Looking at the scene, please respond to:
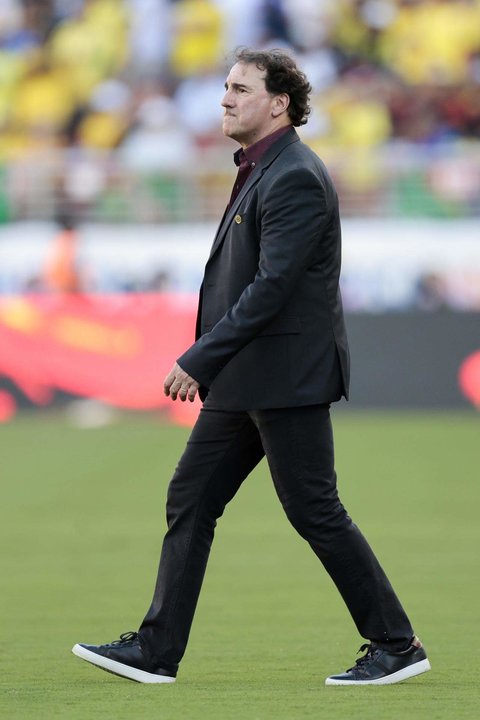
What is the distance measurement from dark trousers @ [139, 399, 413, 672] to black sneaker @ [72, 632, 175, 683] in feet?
0.10

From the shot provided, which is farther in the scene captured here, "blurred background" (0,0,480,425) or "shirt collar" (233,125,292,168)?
"blurred background" (0,0,480,425)

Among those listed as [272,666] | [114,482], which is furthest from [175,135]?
[272,666]

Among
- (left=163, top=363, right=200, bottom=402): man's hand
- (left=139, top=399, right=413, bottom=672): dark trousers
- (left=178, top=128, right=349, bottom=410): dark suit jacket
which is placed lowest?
(left=139, top=399, right=413, bottom=672): dark trousers

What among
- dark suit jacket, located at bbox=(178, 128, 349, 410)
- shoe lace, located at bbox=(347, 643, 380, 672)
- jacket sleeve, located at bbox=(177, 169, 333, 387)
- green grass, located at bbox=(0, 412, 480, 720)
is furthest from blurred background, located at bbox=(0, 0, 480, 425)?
shoe lace, located at bbox=(347, 643, 380, 672)

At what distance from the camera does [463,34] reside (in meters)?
22.5

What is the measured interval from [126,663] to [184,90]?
18830mm

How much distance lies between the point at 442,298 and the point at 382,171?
2.19m

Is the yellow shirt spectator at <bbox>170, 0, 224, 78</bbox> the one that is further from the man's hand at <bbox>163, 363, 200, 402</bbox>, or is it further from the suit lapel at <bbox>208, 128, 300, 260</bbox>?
the man's hand at <bbox>163, 363, 200, 402</bbox>

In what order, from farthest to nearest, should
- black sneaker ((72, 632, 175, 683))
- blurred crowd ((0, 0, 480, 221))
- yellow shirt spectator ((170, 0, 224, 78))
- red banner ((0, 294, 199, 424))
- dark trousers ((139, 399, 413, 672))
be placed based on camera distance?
1. yellow shirt spectator ((170, 0, 224, 78))
2. blurred crowd ((0, 0, 480, 221))
3. red banner ((0, 294, 199, 424))
4. black sneaker ((72, 632, 175, 683))
5. dark trousers ((139, 399, 413, 672))

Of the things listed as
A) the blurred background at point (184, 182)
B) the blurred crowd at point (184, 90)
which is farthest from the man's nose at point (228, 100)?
the blurred crowd at point (184, 90)

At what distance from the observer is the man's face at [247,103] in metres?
4.52

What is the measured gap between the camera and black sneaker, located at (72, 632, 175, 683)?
4.56 m

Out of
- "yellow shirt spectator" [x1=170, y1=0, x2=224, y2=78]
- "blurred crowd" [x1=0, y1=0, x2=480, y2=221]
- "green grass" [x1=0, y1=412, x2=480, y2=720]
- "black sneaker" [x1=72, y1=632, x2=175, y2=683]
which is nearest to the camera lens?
"green grass" [x1=0, y1=412, x2=480, y2=720]

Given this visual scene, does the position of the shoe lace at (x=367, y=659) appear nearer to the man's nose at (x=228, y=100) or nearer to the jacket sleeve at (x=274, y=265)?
the jacket sleeve at (x=274, y=265)
